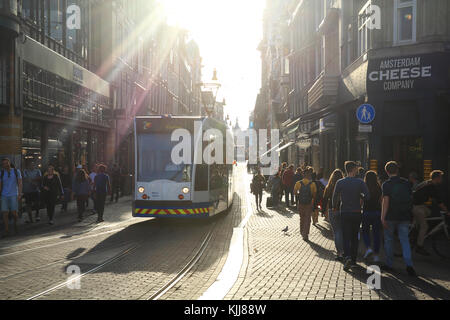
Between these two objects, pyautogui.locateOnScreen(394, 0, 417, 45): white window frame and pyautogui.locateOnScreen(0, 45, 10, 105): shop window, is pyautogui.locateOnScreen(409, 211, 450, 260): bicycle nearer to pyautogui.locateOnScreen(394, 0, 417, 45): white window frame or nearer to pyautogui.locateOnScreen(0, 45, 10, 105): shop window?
pyautogui.locateOnScreen(394, 0, 417, 45): white window frame

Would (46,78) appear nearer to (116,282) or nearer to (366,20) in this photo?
(366,20)

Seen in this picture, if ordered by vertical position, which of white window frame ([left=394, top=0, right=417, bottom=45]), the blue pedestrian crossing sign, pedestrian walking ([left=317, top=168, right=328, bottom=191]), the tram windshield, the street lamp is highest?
white window frame ([left=394, top=0, right=417, bottom=45])

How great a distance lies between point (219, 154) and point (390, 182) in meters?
8.16

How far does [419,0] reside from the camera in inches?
698

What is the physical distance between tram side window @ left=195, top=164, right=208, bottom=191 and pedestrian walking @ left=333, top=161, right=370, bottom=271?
19.5 feet

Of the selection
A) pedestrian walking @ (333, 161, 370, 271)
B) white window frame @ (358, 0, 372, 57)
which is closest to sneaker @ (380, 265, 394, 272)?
pedestrian walking @ (333, 161, 370, 271)

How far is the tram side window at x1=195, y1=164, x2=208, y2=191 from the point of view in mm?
14555

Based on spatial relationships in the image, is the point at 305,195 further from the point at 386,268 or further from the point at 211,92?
the point at 211,92

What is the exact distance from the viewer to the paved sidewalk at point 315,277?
23.0 feet

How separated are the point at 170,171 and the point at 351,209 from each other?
21.4ft
